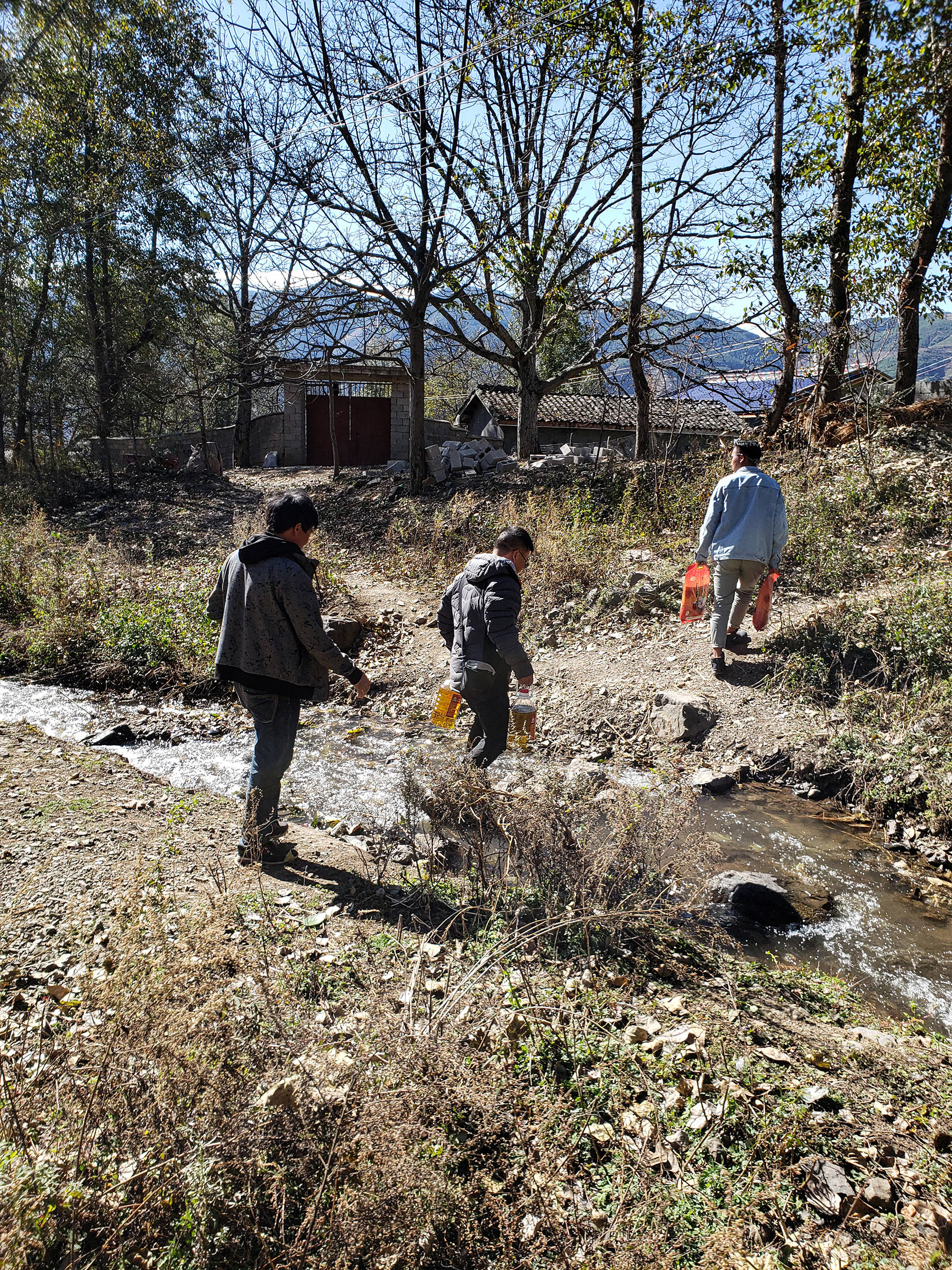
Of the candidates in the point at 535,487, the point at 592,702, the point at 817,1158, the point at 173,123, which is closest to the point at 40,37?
the point at 173,123

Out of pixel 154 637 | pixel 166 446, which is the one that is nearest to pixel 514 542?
pixel 154 637

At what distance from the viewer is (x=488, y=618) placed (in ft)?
14.4

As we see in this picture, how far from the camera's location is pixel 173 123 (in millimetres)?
18469

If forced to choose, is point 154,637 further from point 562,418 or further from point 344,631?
point 562,418

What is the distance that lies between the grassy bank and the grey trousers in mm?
3739

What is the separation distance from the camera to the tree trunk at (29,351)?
2128 centimetres

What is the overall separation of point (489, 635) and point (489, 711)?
0.57 meters

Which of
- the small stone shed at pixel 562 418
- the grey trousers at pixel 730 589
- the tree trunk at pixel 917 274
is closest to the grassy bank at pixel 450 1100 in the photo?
the grey trousers at pixel 730 589

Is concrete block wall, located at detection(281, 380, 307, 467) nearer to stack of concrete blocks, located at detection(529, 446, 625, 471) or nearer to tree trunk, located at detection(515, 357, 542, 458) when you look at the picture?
tree trunk, located at detection(515, 357, 542, 458)

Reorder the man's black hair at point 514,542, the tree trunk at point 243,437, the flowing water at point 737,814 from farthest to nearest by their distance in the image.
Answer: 1. the tree trunk at point 243,437
2. the man's black hair at point 514,542
3. the flowing water at point 737,814

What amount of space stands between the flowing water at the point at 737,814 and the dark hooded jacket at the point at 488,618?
1.30 metres

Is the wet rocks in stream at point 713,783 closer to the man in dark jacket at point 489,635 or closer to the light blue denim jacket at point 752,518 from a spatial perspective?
the man in dark jacket at point 489,635

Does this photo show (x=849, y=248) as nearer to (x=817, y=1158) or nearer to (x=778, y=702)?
(x=778, y=702)

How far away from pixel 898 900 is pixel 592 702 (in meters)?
3.04
